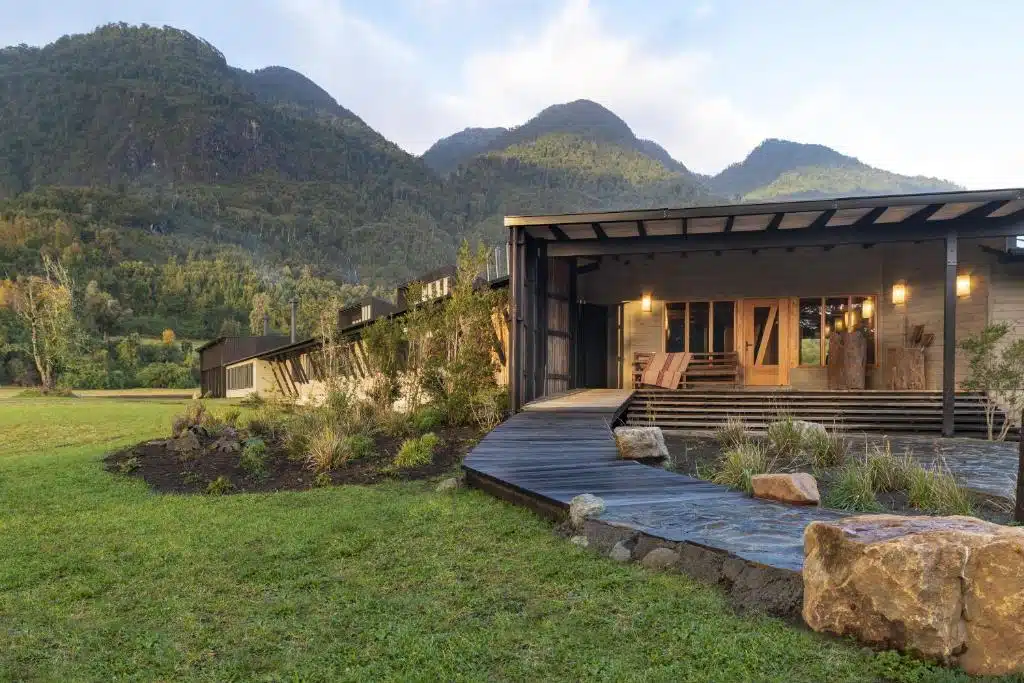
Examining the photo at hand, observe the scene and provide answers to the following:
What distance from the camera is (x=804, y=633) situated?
2727mm

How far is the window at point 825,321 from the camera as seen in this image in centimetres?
1280

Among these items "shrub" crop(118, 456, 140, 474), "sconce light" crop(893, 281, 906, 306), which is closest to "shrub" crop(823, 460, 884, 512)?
"shrub" crop(118, 456, 140, 474)

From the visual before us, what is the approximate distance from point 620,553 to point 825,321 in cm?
1094

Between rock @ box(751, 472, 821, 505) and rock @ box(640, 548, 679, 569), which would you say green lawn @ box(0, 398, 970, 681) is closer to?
rock @ box(640, 548, 679, 569)

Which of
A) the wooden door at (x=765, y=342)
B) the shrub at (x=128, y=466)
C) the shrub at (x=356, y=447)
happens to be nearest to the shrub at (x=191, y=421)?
the shrub at (x=128, y=466)

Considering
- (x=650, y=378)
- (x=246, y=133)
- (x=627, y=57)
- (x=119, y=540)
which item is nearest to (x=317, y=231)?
(x=246, y=133)

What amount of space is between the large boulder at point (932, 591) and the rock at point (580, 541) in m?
1.60

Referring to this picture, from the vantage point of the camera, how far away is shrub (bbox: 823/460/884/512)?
484 cm

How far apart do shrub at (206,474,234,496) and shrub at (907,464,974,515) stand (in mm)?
6170

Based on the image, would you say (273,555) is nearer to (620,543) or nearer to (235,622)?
(235,622)

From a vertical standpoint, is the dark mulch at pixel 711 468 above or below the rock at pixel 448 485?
above

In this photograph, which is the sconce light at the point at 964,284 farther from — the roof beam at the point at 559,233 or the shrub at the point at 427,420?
the shrub at the point at 427,420

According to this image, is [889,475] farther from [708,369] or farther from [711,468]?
[708,369]

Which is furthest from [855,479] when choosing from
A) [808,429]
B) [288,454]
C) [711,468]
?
[288,454]
